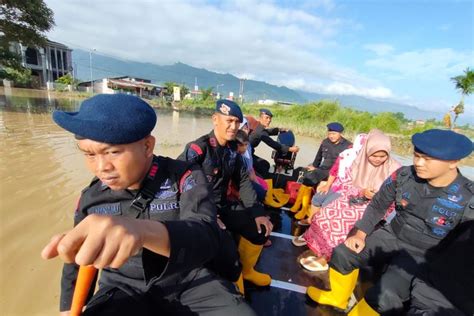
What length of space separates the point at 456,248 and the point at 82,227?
94.4 inches

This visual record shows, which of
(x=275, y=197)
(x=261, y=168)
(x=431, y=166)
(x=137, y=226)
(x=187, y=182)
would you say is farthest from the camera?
(x=261, y=168)

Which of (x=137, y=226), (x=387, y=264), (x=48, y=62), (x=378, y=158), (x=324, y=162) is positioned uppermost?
(x=48, y=62)

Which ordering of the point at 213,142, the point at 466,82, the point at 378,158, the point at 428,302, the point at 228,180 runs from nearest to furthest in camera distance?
the point at 428,302 < the point at 213,142 < the point at 228,180 < the point at 378,158 < the point at 466,82

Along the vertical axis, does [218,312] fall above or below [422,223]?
below

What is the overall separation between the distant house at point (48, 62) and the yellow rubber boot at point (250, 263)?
4358 cm

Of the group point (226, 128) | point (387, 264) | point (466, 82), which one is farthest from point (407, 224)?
point (466, 82)

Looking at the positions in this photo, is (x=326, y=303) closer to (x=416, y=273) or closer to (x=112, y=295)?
(x=416, y=273)

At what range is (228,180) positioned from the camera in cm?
260

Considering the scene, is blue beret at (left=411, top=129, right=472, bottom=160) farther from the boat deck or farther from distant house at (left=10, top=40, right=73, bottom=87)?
distant house at (left=10, top=40, right=73, bottom=87)

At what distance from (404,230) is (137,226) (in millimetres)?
2225

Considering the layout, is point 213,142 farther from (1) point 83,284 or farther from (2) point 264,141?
(2) point 264,141

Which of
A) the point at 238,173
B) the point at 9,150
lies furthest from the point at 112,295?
the point at 9,150

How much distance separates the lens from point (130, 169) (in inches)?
44.5

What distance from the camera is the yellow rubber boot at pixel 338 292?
217 centimetres
